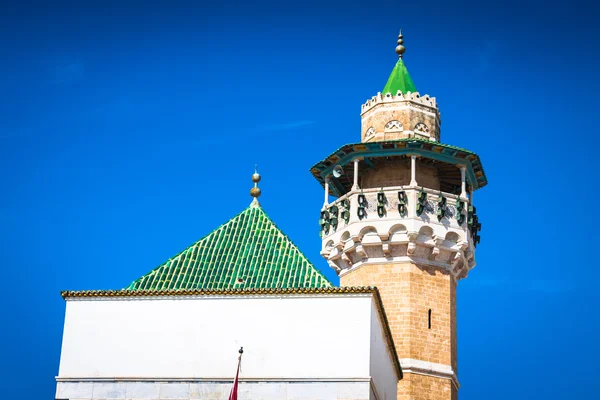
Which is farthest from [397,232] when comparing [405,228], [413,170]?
[413,170]

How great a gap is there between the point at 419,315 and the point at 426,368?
1.52m

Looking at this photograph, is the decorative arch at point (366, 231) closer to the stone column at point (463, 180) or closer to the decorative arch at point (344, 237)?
the decorative arch at point (344, 237)

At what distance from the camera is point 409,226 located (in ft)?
112

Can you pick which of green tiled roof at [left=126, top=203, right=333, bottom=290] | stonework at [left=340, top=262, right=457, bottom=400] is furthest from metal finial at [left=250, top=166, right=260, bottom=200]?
stonework at [left=340, top=262, right=457, bottom=400]

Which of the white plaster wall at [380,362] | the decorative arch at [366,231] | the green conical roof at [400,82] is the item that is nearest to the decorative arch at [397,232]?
the decorative arch at [366,231]

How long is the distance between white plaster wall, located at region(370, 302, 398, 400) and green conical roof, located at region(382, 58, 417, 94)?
1365cm

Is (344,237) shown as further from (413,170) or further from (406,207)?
(413,170)

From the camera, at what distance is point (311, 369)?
2184cm

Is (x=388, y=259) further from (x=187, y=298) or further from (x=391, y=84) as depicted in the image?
(x=187, y=298)

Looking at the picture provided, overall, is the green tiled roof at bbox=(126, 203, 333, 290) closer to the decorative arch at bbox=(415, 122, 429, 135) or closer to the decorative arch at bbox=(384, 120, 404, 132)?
the decorative arch at bbox=(384, 120, 404, 132)

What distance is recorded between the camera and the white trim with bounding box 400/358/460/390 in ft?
106

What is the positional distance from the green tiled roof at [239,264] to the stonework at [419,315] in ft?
27.9

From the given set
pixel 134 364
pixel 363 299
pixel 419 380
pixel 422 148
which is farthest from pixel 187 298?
pixel 422 148

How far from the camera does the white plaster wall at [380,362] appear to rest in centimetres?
2244
